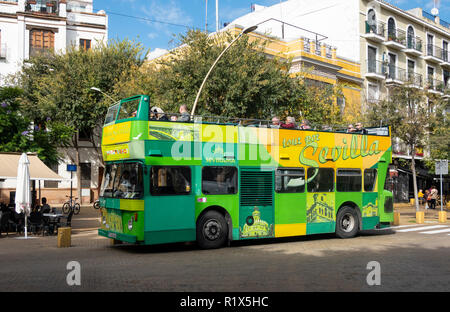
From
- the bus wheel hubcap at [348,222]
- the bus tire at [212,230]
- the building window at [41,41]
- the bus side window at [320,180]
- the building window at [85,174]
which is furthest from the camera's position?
the building window at [85,174]

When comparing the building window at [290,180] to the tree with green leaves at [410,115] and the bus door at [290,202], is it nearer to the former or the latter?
the bus door at [290,202]

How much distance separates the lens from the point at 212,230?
1247cm

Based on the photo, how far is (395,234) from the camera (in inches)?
666

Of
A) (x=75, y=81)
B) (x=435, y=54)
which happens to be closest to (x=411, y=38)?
(x=435, y=54)

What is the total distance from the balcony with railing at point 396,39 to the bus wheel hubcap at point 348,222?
2849cm

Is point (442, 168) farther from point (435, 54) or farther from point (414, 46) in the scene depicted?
point (435, 54)

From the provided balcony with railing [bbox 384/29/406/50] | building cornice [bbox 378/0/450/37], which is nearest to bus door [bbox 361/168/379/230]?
balcony with railing [bbox 384/29/406/50]

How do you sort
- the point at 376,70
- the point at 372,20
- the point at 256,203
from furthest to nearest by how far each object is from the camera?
the point at 372,20, the point at 376,70, the point at 256,203

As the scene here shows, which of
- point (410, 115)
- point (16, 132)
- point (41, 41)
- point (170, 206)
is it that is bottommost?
point (170, 206)

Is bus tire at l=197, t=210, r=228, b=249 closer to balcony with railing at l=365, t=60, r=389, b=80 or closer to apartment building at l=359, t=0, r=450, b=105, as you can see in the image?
apartment building at l=359, t=0, r=450, b=105

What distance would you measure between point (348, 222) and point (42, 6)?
31.0 m

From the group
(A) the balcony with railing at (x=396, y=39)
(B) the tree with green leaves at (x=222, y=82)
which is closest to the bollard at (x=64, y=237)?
(B) the tree with green leaves at (x=222, y=82)

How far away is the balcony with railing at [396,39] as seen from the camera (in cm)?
3982

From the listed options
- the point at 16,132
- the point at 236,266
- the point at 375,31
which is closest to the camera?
the point at 236,266
